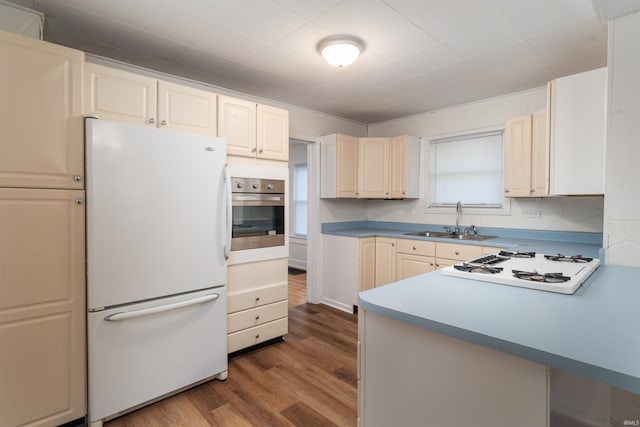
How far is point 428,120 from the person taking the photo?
4008 millimetres

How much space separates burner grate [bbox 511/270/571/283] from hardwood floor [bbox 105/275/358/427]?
1.24 m

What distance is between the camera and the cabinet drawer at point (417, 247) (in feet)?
10.8

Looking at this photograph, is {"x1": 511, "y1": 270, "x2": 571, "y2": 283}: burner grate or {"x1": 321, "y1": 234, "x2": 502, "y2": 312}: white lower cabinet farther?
{"x1": 321, "y1": 234, "x2": 502, "y2": 312}: white lower cabinet

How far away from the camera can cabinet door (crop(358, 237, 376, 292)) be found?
12.0ft

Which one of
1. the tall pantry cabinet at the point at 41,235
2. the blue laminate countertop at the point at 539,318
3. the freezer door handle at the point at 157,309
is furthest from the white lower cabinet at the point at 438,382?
the tall pantry cabinet at the point at 41,235

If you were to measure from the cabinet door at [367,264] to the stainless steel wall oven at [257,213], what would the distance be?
1.20 metres

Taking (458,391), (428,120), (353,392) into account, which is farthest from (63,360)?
(428,120)

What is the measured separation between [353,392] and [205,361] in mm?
1033

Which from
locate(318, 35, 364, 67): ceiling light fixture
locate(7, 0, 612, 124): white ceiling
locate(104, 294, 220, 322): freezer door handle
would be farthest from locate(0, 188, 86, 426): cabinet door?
locate(318, 35, 364, 67): ceiling light fixture

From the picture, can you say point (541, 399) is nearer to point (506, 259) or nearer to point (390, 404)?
point (390, 404)

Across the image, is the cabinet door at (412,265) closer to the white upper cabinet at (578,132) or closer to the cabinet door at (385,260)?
the cabinet door at (385,260)

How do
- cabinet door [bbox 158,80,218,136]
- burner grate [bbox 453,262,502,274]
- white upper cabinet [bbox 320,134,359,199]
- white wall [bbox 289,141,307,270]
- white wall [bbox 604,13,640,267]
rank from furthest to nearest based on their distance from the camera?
white wall [bbox 289,141,307,270] → white upper cabinet [bbox 320,134,359,199] → cabinet door [bbox 158,80,218,136] → white wall [bbox 604,13,640,267] → burner grate [bbox 453,262,502,274]

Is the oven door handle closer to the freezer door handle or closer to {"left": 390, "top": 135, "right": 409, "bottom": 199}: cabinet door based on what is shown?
the freezer door handle

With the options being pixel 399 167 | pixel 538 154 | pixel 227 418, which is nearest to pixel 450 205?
pixel 399 167
